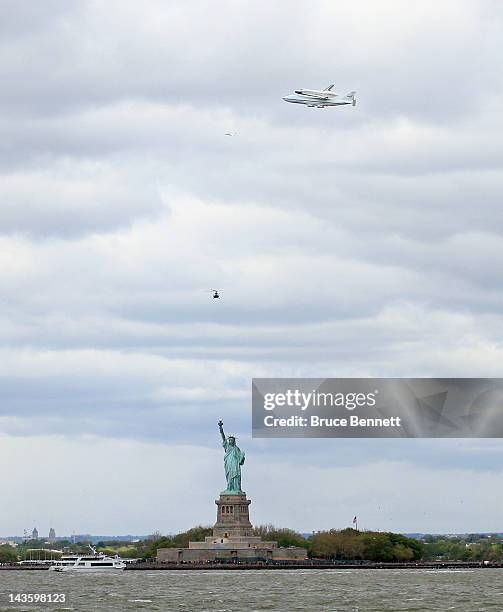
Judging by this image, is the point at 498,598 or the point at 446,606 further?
the point at 498,598

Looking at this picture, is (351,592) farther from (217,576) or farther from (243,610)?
(217,576)

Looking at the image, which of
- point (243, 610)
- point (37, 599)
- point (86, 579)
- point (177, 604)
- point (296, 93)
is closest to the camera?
point (243, 610)

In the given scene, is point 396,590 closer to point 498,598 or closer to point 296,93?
point 498,598

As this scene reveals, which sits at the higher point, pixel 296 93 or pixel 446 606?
pixel 296 93

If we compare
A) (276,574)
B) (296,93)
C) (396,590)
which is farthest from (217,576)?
(296,93)

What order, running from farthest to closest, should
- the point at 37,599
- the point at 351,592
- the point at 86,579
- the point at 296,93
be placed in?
the point at 86,579 < the point at 296,93 < the point at 351,592 < the point at 37,599

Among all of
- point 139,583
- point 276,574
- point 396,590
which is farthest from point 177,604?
point 276,574
